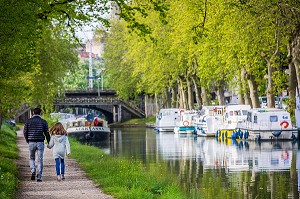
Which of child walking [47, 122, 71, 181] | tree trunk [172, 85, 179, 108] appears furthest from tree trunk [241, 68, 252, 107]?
child walking [47, 122, 71, 181]

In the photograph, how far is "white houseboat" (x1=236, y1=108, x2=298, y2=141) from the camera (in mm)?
57812

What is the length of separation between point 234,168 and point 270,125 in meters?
22.4

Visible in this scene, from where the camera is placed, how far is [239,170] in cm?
3569

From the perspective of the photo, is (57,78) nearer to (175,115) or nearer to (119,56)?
(175,115)

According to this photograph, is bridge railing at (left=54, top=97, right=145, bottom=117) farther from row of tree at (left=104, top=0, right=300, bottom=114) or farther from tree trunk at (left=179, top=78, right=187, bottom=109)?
tree trunk at (left=179, top=78, right=187, bottom=109)

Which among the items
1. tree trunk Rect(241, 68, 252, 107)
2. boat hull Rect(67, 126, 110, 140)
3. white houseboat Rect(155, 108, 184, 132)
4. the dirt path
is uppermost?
tree trunk Rect(241, 68, 252, 107)

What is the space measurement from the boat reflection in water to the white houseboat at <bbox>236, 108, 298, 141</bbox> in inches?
85.4

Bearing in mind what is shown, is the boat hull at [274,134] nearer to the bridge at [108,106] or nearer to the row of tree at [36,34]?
the row of tree at [36,34]

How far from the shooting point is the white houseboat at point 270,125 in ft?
190

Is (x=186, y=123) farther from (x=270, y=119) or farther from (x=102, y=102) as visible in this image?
(x=102, y=102)

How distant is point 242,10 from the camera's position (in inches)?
1854

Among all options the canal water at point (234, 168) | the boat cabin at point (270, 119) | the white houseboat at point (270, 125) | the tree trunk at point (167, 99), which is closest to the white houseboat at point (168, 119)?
the tree trunk at point (167, 99)

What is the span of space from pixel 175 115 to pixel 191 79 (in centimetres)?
390

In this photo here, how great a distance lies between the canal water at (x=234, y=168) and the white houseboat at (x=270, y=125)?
4.58ft
